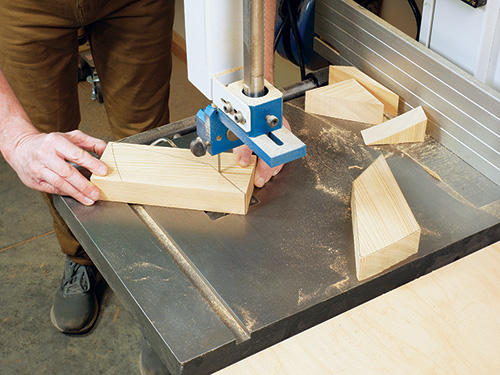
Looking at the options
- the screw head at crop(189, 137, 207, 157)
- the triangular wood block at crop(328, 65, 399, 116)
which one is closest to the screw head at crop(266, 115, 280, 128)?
the screw head at crop(189, 137, 207, 157)

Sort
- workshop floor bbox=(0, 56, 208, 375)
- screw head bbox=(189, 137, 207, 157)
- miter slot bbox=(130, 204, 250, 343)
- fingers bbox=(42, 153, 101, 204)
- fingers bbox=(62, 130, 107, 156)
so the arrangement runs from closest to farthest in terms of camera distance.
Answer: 1. miter slot bbox=(130, 204, 250, 343)
2. screw head bbox=(189, 137, 207, 157)
3. fingers bbox=(42, 153, 101, 204)
4. fingers bbox=(62, 130, 107, 156)
5. workshop floor bbox=(0, 56, 208, 375)

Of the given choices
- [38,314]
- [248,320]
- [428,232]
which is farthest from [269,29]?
[38,314]

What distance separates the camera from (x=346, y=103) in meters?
1.36

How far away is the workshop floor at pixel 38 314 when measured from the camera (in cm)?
197

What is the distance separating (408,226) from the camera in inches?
41.0

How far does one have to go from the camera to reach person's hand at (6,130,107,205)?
117 cm

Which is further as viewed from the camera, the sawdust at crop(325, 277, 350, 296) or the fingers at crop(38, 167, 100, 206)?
the fingers at crop(38, 167, 100, 206)

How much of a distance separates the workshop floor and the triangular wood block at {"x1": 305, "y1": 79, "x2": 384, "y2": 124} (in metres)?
1.09

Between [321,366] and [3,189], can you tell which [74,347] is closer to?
[3,189]

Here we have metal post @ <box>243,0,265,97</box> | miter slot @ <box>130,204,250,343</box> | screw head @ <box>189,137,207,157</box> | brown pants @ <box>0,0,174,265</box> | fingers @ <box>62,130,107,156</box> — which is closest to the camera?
metal post @ <box>243,0,265,97</box>

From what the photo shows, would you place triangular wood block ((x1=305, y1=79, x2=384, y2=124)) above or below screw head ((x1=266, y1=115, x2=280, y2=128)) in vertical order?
below

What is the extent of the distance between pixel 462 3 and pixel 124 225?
78cm

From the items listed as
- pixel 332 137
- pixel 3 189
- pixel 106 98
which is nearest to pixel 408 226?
pixel 332 137

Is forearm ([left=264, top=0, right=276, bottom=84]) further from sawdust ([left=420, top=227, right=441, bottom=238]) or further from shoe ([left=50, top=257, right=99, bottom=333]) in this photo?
shoe ([left=50, top=257, right=99, bottom=333])
